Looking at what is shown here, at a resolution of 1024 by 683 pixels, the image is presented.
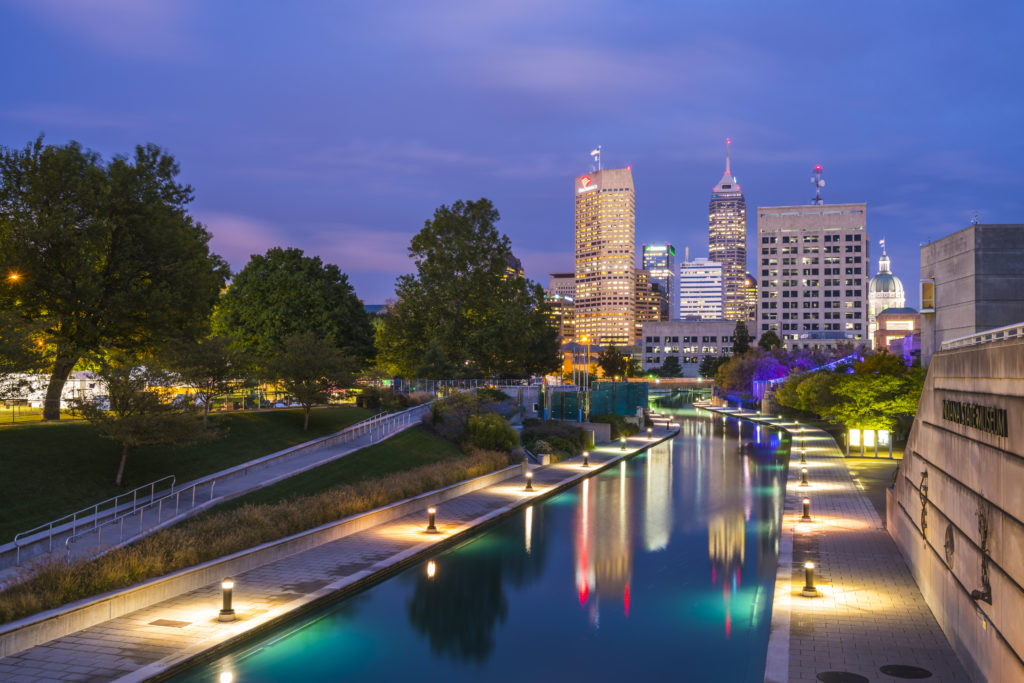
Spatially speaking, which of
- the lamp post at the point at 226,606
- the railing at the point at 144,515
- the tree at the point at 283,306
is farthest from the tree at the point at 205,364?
the tree at the point at 283,306

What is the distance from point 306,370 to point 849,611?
2731cm

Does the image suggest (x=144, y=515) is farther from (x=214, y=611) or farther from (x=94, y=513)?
(x=214, y=611)

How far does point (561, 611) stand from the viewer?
738 inches

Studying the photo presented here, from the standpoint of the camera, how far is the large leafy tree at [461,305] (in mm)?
67875

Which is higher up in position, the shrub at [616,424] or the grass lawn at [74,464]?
the grass lawn at [74,464]

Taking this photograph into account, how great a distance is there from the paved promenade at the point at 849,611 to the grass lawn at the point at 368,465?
15994 millimetres

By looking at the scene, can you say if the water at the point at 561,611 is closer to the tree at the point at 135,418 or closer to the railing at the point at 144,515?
the railing at the point at 144,515

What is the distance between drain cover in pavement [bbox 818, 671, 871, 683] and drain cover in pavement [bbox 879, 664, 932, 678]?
1.83 ft

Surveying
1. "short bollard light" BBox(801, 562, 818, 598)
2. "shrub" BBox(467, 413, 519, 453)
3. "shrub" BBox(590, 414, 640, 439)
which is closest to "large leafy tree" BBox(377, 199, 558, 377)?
"shrub" BBox(590, 414, 640, 439)

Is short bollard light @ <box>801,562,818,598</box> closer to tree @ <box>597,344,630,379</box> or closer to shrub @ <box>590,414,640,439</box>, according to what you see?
shrub @ <box>590,414,640,439</box>

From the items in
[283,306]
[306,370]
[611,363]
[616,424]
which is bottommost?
[616,424]

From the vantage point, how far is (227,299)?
188 feet

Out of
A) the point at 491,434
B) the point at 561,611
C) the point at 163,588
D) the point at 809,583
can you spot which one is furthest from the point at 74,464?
the point at 491,434

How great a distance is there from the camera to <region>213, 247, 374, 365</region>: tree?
179ft
